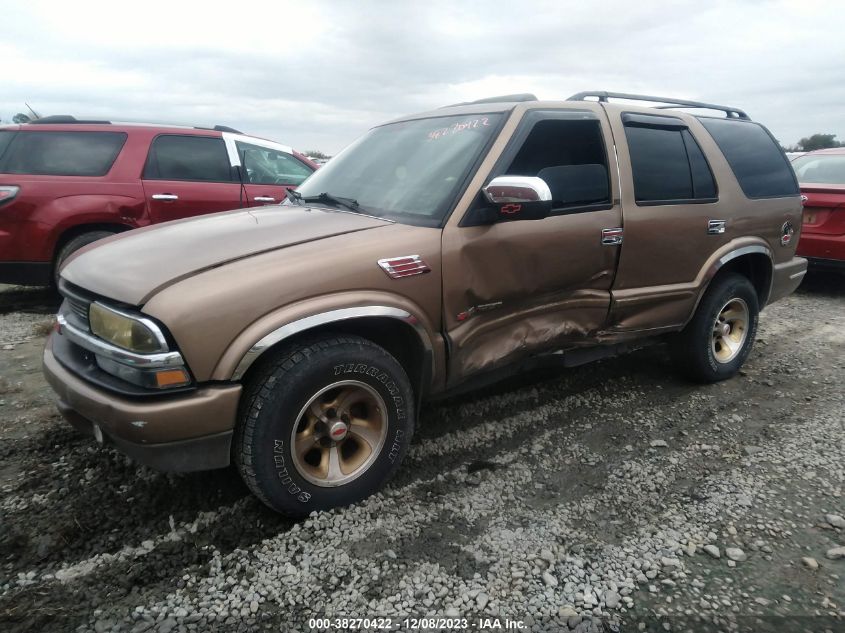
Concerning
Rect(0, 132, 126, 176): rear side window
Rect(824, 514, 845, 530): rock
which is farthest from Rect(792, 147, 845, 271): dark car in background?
Rect(0, 132, 126, 176): rear side window

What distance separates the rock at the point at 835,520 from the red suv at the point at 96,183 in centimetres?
478

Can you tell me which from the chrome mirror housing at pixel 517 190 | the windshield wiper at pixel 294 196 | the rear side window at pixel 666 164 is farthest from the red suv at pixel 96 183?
the rear side window at pixel 666 164

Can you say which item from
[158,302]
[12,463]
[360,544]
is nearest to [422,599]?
[360,544]

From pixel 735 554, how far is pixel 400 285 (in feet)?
5.90

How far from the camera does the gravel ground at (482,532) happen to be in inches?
79.7

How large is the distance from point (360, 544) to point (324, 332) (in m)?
0.91

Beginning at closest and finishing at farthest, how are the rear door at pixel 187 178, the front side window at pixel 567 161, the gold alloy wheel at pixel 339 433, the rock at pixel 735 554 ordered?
1. the rock at pixel 735 554
2. the gold alloy wheel at pixel 339 433
3. the front side window at pixel 567 161
4. the rear door at pixel 187 178

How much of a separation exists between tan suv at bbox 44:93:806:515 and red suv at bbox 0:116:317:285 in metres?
2.80

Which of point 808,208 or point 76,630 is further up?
point 808,208

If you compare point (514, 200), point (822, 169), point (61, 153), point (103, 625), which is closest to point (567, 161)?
point (514, 200)

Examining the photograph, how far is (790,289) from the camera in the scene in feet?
14.8

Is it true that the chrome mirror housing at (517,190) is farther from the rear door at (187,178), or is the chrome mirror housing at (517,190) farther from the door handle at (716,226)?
the rear door at (187,178)

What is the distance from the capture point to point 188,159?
5.93 meters

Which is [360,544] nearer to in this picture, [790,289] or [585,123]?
[585,123]
